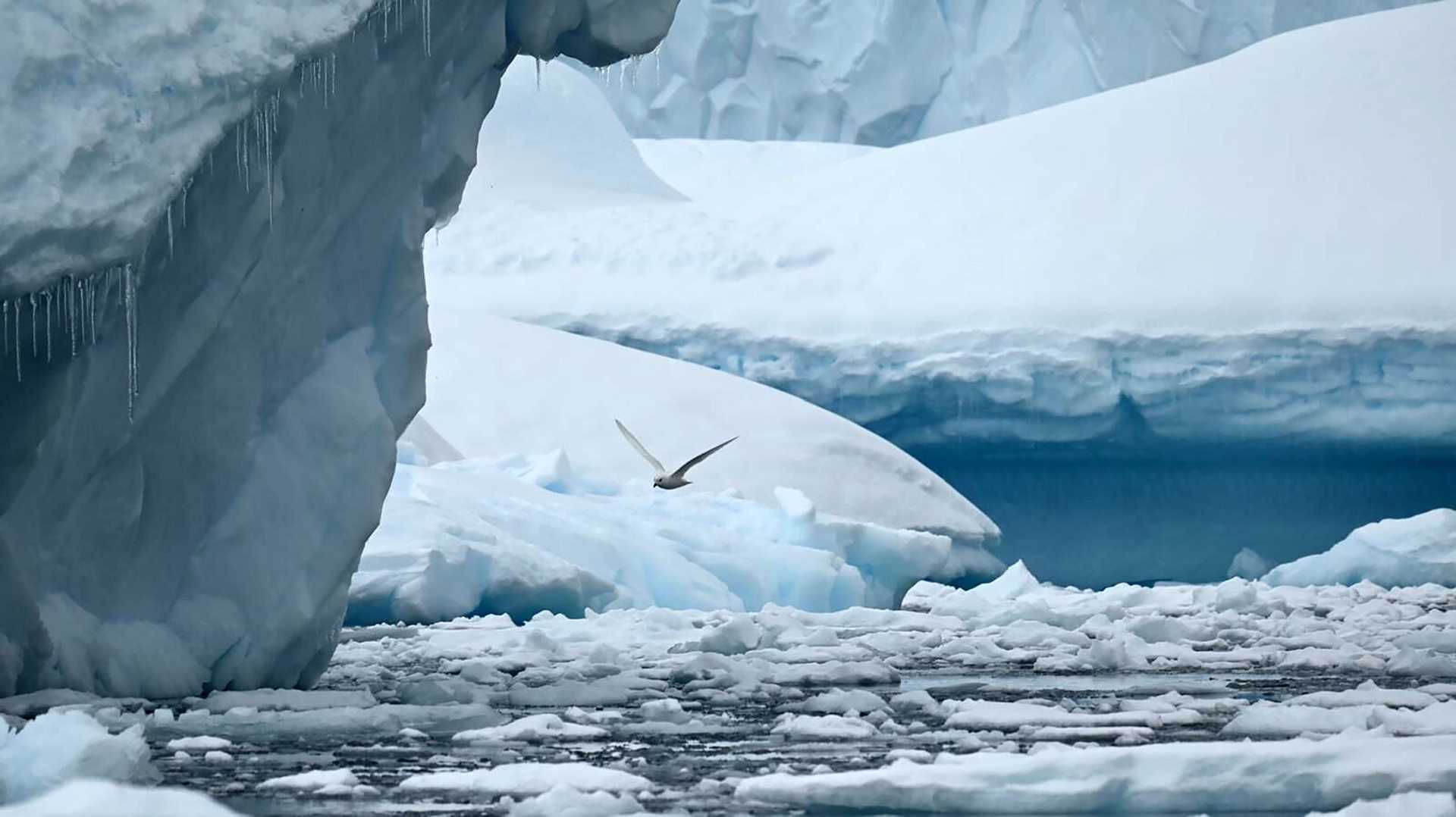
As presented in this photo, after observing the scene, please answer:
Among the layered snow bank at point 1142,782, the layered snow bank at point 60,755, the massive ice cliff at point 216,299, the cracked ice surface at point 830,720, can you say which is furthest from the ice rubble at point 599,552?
the layered snow bank at point 60,755

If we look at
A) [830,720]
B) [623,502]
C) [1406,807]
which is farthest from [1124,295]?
[1406,807]

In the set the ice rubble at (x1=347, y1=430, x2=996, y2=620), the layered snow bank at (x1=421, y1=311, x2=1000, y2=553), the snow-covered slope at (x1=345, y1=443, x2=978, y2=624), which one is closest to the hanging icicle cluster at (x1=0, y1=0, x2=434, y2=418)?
the ice rubble at (x1=347, y1=430, x2=996, y2=620)

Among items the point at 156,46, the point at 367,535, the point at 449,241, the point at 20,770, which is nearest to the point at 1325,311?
the point at 449,241

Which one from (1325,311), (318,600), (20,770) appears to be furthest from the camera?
(1325,311)

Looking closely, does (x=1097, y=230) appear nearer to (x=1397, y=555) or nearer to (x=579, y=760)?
(x=1397, y=555)

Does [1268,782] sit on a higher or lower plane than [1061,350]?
lower

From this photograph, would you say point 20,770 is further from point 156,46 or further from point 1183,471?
point 1183,471
